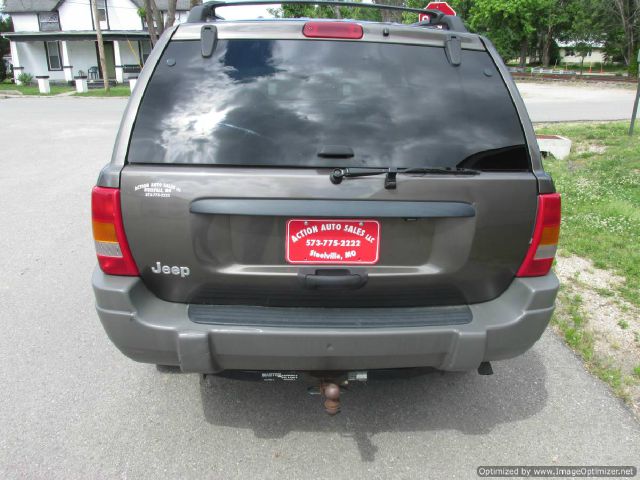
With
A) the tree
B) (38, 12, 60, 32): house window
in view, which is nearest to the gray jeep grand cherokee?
(38, 12, 60, 32): house window

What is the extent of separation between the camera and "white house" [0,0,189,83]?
39844 millimetres

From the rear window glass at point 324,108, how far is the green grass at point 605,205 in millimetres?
2707

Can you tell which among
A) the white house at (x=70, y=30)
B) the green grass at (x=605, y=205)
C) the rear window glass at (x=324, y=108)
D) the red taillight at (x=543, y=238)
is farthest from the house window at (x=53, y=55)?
the red taillight at (x=543, y=238)

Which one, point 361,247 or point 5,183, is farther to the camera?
point 5,183

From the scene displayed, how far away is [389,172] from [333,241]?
0.39 metres

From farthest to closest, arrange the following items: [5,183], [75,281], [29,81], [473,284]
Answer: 1. [29,81]
2. [5,183]
3. [75,281]
4. [473,284]

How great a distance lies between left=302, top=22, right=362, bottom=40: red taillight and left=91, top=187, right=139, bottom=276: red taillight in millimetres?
1176

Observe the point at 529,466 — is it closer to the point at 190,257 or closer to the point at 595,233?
the point at 190,257

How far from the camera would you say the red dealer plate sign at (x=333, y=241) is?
7.55 ft

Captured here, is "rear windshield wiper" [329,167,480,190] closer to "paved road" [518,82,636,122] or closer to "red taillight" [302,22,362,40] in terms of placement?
"red taillight" [302,22,362,40]

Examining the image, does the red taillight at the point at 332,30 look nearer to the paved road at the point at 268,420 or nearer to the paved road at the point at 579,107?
the paved road at the point at 268,420

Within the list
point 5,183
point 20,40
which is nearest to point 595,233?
point 5,183

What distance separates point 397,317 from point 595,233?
13.7ft

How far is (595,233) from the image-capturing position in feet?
18.6
